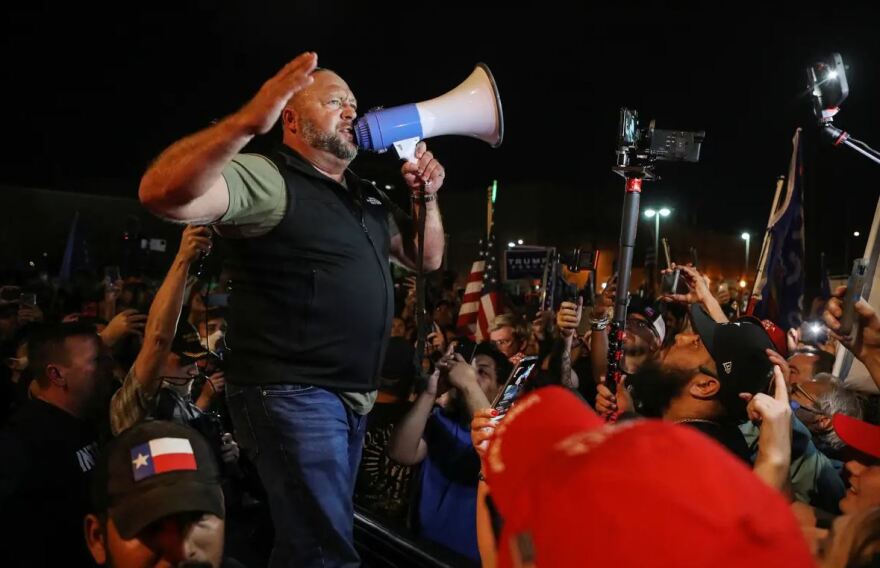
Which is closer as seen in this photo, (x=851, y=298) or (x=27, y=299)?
(x=851, y=298)

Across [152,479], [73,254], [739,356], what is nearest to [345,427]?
[152,479]

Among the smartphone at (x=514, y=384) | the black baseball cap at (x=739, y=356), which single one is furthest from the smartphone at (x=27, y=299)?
the black baseball cap at (x=739, y=356)

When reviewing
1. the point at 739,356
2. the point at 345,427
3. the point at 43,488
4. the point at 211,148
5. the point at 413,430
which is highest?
the point at 211,148

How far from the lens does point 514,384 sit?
9.66 ft

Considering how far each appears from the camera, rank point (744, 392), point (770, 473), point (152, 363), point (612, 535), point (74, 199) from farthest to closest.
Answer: point (74, 199)
point (152, 363)
point (744, 392)
point (770, 473)
point (612, 535)

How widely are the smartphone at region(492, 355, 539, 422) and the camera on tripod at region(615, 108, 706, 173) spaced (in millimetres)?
1129

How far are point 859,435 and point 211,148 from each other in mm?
3149

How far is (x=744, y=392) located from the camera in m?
3.21

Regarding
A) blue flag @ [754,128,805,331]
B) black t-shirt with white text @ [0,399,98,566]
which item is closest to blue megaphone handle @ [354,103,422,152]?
black t-shirt with white text @ [0,399,98,566]

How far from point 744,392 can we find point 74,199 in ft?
126

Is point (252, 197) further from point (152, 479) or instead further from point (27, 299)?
point (27, 299)

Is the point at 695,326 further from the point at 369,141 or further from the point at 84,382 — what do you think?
the point at 84,382

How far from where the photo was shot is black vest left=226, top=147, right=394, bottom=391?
275 cm

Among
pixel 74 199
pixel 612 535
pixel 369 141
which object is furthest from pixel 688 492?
pixel 74 199
